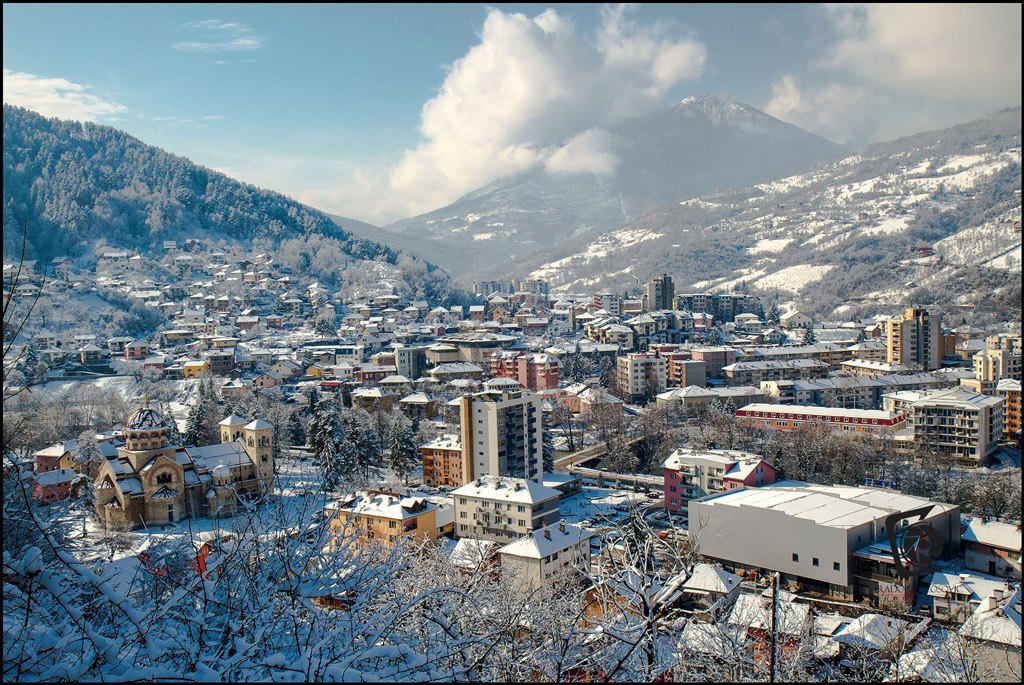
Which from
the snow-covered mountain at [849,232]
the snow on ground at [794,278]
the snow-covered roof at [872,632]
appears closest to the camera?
the snow-covered roof at [872,632]

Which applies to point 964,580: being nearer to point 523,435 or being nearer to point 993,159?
point 523,435

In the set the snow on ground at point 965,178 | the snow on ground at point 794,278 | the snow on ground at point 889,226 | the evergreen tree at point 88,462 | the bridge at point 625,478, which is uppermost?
the snow on ground at point 965,178

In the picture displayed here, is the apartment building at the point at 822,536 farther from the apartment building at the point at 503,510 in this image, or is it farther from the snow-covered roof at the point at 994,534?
the apartment building at the point at 503,510

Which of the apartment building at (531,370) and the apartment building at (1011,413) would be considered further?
the apartment building at (531,370)

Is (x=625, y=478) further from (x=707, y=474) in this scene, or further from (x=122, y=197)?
(x=122, y=197)

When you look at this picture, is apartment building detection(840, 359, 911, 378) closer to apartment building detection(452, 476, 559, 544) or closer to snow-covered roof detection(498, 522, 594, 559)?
apartment building detection(452, 476, 559, 544)

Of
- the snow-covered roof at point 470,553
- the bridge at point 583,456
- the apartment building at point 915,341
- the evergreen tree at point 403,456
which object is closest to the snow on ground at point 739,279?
the apartment building at point 915,341
